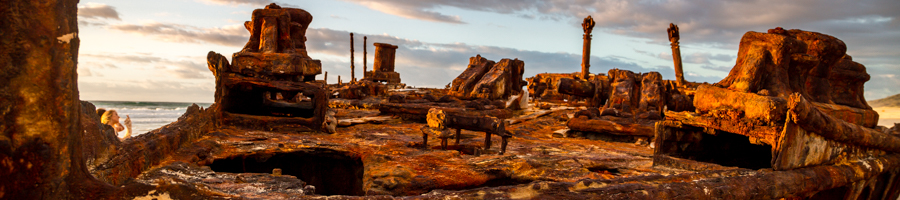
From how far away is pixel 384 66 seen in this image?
89.8 feet

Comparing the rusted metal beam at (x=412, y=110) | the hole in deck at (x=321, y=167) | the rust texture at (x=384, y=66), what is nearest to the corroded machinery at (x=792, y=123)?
the hole in deck at (x=321, y=167)

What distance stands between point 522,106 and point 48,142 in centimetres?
1386

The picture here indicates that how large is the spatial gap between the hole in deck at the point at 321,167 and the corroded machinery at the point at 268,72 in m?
1.80

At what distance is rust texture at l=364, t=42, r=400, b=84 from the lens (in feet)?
87.7

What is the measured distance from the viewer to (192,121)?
6.28 m

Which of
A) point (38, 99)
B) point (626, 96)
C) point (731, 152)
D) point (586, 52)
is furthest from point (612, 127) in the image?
point (586, 52)

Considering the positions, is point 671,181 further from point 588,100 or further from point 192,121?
point 588,100

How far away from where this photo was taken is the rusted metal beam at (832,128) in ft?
13.1

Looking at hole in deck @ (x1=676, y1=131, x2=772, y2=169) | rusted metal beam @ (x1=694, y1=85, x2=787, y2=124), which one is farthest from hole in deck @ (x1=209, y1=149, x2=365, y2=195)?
hole in deck @ (x1=676, y1=131, x2=772, y2=169)

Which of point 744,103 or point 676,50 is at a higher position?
point 676,50

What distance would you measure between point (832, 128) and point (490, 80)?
10.3 m

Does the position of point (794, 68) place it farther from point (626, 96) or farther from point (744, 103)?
point (626, 96)

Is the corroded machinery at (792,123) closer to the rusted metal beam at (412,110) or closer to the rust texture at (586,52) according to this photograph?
the rusted metal beam at (412,110)

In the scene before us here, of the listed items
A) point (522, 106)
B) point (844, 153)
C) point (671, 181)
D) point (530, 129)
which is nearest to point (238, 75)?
point (530, 129)
